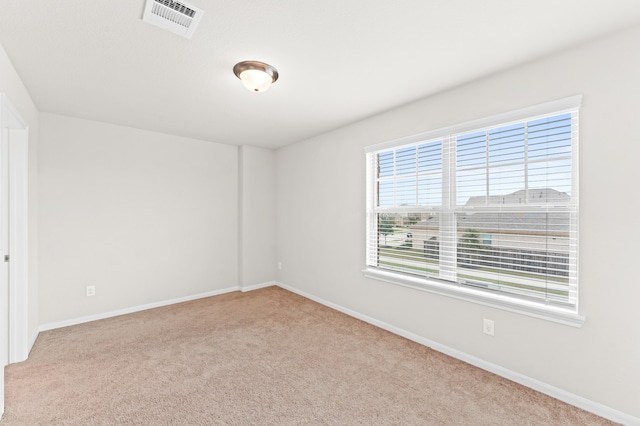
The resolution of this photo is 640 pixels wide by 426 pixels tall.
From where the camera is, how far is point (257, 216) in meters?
4.87

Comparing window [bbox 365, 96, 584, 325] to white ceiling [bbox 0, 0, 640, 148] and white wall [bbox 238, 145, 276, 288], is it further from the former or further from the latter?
white wall [bbox 238, 145, 276, 288]

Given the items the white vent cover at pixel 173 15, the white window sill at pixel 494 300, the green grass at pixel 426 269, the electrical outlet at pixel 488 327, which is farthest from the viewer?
the electrical outlet at pixel 488 327

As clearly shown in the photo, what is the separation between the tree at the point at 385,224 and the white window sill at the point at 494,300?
48 centimetres

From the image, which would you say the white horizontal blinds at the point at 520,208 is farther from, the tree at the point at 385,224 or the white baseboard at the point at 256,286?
the white baseboard at the point at 256,286

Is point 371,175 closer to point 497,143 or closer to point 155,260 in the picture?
point 497,143

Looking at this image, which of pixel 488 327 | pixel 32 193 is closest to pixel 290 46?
pixel 488 327

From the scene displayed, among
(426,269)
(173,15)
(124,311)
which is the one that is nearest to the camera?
(173,15)

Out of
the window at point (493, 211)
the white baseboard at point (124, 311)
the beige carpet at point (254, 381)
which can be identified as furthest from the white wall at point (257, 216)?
the window at point (493, 211)

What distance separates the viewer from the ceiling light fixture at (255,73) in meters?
2.14

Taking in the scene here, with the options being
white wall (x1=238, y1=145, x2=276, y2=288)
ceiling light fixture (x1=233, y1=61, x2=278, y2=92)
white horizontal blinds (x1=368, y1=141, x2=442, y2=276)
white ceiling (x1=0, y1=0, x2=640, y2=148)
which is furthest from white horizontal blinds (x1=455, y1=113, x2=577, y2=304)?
white wall (x1=238, y1=145, x2=276, y2=288)

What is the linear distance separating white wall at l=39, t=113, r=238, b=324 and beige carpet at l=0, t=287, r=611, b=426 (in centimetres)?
58

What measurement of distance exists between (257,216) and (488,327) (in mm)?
3645

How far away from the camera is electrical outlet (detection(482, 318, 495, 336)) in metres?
2.35

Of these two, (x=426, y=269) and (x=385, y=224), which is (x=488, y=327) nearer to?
(x=426, y=269)
